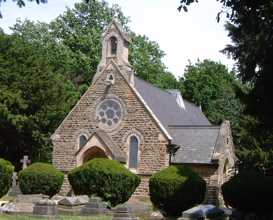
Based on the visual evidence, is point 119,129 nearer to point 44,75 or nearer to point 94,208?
point 94,208

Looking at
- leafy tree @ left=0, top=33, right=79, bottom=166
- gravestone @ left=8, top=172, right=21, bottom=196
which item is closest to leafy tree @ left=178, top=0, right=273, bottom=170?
gravestone @ left=8, top=172, right=21, bottom=196

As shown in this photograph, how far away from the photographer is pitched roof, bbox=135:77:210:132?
3534 centimetres

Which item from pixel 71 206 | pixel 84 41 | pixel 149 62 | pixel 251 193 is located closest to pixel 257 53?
pixel 251 193

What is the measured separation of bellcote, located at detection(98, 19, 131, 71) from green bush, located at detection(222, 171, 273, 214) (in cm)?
1447

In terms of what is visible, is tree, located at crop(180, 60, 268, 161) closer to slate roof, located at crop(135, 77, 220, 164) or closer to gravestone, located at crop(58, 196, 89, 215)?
slate roof, located at crop(135, 77, 220, 164)

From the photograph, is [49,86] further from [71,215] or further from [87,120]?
[71,215]

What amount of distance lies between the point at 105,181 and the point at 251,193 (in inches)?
340

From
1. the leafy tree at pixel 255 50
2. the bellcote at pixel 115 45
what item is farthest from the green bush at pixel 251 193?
the bellcote at pixel 115 45

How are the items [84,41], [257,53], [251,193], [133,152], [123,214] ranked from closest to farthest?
1. [257,53]
2. [123,214]
3. [251,193]
4. [133,152]
5. [84,41]

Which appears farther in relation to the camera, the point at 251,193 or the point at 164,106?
the point at 164,106

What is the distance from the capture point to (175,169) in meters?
26.7

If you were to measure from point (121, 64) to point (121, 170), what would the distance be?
8.81 m

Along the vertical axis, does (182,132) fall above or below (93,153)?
above

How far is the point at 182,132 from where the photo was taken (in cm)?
3488
